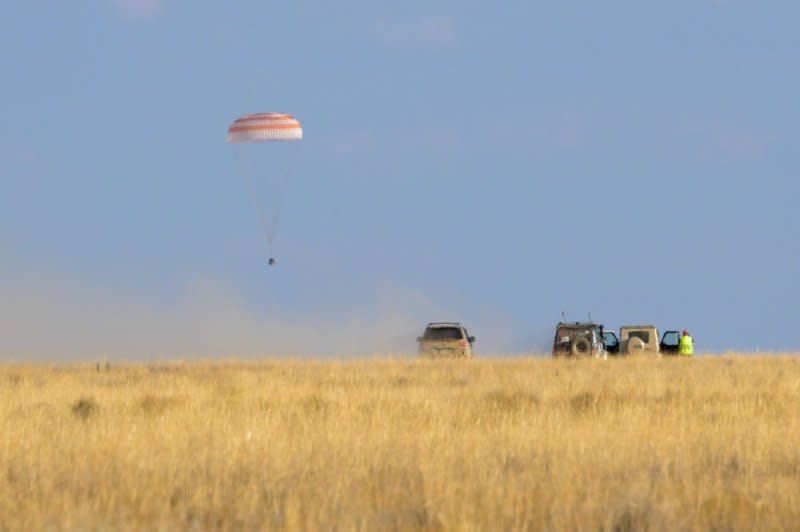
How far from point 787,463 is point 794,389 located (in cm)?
1244

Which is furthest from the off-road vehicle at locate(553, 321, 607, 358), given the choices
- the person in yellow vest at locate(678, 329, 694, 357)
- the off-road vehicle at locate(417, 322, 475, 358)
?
the person in yellow vest at locate(678, 329, 694, 357)

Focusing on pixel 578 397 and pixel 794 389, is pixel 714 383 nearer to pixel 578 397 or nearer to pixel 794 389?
pixel 794 389

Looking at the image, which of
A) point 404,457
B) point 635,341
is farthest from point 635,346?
point 404,457

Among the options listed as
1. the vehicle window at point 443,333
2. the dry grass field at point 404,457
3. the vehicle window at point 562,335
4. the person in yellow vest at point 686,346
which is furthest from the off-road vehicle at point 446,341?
the dry grass field at point 404,457

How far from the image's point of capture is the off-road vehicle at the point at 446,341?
37.4m

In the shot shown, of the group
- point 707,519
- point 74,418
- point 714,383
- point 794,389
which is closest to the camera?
point 707,519

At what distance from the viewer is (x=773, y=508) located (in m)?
9.91

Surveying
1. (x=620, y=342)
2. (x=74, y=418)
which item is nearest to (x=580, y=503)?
(x=74, y=418)

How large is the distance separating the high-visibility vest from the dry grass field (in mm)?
16885

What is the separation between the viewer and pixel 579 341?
38.2 m

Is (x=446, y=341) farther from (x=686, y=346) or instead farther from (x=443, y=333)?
(x=686, y=346)

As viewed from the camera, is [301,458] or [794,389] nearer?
[301,458]

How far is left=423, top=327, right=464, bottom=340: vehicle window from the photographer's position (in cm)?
3778

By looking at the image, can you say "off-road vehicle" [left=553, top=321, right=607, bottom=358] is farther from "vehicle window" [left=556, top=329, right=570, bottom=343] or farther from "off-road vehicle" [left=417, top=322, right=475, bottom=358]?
"off-road vehicle" [left=417, top=322, right=475, bottom=358]
